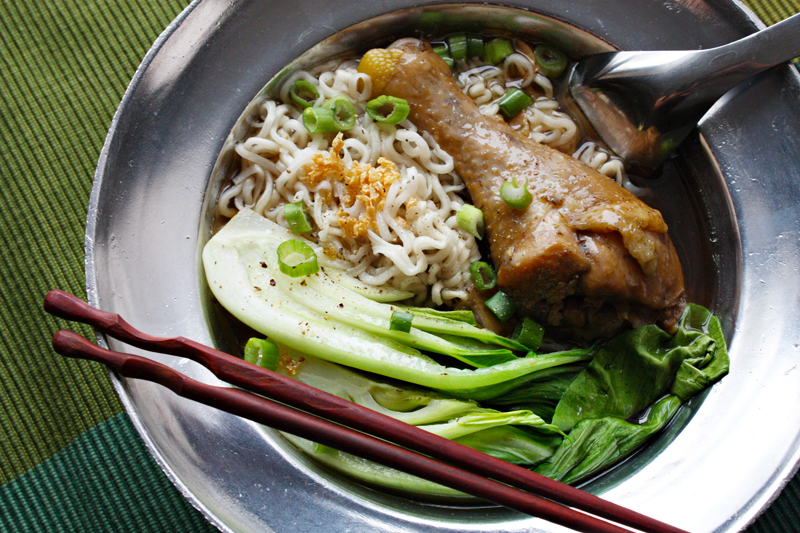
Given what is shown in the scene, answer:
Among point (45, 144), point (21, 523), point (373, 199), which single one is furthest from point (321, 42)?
point (21, 523)

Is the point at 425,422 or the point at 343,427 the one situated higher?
the point at 343,427

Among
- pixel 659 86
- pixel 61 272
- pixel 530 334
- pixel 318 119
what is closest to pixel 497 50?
pixel 659 86

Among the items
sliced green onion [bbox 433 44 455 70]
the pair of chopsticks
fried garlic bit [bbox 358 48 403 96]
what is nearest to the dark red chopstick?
the pair of chopsticks

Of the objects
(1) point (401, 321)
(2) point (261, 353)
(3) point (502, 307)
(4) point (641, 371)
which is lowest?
(4) point (641, 371)

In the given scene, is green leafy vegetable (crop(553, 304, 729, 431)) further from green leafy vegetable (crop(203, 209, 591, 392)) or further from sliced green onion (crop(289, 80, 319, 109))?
sliced green onion (crop(289, 80, 319, 109))

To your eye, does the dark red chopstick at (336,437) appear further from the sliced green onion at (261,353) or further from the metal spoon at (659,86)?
the metal spoon at (659,86)

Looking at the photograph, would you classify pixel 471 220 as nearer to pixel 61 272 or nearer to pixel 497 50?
pixel 497 50
